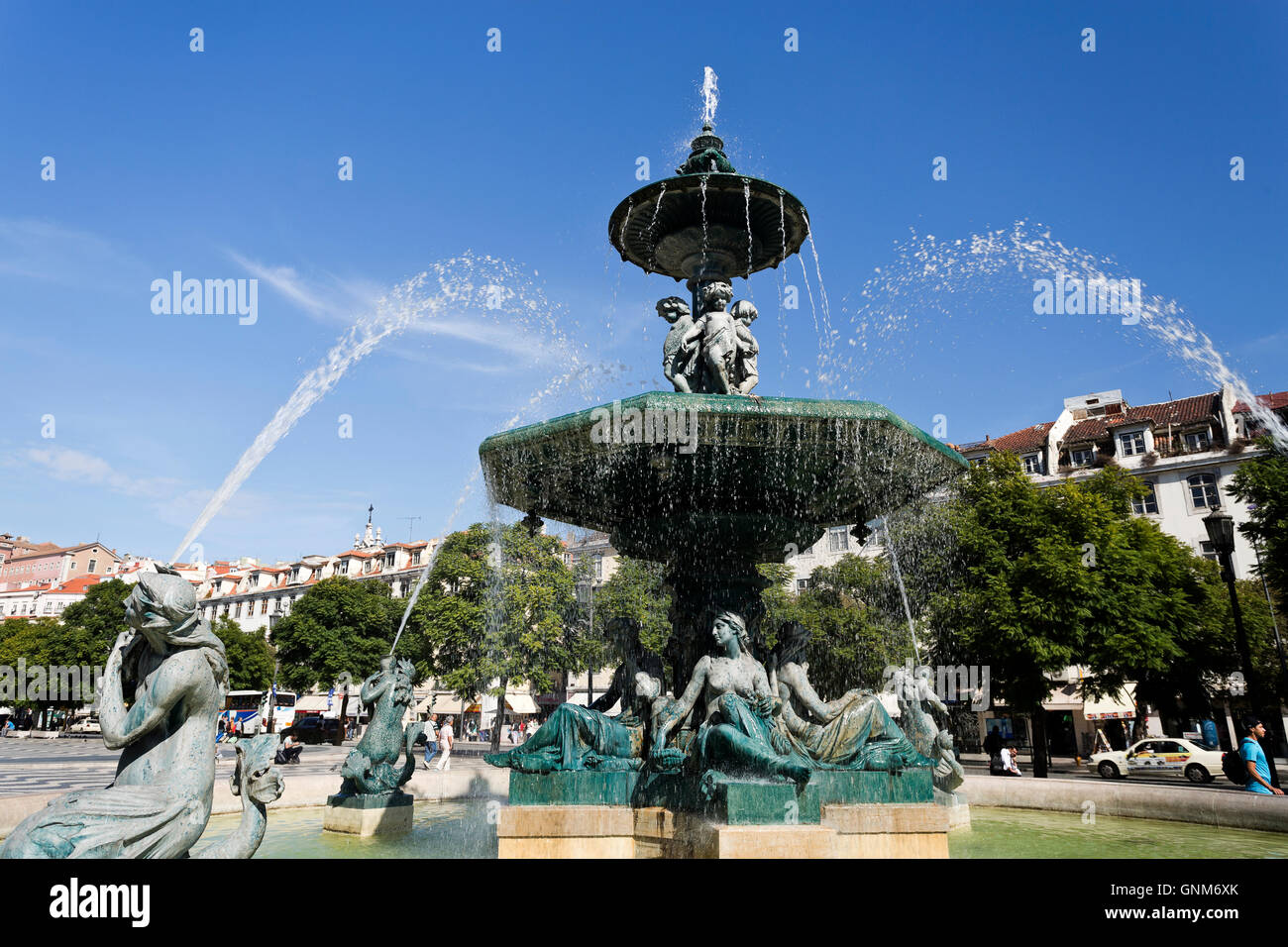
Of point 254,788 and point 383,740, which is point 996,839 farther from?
point 254,788

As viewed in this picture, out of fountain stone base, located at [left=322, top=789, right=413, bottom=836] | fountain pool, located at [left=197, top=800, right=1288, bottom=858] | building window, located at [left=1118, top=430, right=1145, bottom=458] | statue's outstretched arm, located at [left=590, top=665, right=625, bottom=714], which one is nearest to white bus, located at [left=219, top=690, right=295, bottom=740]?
fountain pool, located at [left=197, top=800, right=1288, bottom=858]

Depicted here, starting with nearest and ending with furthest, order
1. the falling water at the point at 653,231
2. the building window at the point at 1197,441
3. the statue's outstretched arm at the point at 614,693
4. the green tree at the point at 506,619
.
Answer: the statue's outstretched arm at the point at 614,693 → the falling water at the point at 653,231 → the green tree at the point at 506,619 → the building window at the point at 1197,441

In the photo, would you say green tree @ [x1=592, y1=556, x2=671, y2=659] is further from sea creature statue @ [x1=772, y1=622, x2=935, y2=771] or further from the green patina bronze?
sea creature statue @ [x1=772, y1=622, x2=935, y2=771]

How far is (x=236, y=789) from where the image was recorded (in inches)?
157

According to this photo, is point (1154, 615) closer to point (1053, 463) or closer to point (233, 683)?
point (1053, 463)

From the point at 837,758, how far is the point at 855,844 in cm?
97

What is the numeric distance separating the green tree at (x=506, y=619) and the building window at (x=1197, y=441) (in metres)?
33.8

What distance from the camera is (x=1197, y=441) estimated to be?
4531 cm

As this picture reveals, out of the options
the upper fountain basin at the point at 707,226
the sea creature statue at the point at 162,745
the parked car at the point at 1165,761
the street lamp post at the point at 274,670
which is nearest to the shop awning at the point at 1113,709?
the parked car at the point at 1165,761

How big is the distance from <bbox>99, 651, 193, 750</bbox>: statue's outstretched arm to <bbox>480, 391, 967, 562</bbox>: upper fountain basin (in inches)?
161

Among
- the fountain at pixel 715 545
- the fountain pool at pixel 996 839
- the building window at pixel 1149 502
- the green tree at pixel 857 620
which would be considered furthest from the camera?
the building window at pixel 1149 502

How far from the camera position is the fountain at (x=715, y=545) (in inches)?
260

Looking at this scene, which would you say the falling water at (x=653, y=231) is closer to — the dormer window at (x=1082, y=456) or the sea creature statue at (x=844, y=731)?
the sea creature statue at (x=844, y=731)
